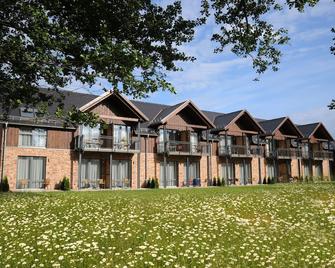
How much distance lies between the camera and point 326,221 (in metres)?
11.2

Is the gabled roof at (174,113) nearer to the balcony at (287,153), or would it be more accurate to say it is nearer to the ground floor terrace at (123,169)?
the ground floor terrace at (123,169)

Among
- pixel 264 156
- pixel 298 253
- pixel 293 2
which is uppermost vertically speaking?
pixel 293 2

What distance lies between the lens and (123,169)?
33688 mm

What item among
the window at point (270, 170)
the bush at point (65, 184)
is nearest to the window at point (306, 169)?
the window at point (270, 170)

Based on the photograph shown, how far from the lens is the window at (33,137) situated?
96.6 feet

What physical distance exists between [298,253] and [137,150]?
25.6 meters

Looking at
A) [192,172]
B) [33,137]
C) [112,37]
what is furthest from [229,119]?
[112,37]

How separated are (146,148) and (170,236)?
2576 cm

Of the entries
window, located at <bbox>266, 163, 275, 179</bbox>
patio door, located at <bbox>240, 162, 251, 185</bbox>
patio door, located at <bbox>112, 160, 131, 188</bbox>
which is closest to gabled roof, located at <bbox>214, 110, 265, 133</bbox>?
patio door, located at <bbox>240, 162, 251, 185</bbox>

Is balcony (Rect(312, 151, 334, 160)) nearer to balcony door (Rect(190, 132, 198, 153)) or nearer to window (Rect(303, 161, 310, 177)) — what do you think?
window (Rect(303, 161, 310, 177))

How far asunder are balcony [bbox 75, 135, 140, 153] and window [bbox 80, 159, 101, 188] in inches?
57.9

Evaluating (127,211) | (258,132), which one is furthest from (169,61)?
(258,132)

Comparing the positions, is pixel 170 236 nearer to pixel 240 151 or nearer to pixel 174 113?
pixel 174 113

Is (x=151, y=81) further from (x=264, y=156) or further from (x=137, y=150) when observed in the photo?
(x=264, y=156)
